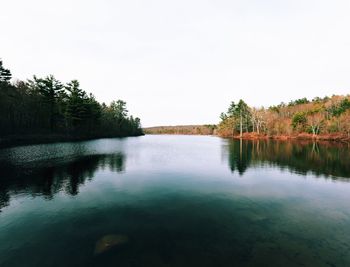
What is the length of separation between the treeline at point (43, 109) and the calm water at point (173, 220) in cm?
4955

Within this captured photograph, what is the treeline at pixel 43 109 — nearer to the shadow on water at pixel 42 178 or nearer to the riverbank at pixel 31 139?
the riverbank at pixel 31 139

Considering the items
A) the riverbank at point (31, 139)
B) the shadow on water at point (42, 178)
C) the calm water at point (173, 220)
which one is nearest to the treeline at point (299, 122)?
the calm water at point (173, 220)

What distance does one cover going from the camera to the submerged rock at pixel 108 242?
960cm

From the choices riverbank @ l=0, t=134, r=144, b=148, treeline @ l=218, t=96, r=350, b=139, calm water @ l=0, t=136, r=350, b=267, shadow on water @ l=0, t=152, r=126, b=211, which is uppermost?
treeline @ l=218, t=96, r=350, b=139

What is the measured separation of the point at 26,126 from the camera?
233 ft

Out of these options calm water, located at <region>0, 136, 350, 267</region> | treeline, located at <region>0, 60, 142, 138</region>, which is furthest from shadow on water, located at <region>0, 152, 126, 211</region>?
treeline, located at <region>0, 60, 142, 138</region>

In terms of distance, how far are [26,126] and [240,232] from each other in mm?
82567

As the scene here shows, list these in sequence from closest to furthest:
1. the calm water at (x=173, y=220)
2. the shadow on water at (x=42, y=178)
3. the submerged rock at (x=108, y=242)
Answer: the calm water at (x=173, y=220) < the submerged rock at (x=108, y=242) < the shadow on water at (x=42, y=178)

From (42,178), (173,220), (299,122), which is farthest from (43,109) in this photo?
(299,122)

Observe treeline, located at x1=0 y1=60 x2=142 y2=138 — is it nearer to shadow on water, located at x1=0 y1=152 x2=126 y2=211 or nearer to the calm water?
shadow on water, located at x1=0 y1=152 x2=126 y2=211

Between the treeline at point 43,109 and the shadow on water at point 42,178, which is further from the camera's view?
the treeline at point 43,109

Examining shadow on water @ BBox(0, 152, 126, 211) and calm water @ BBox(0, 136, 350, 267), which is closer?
calm water @ BBox(0, 136, 350, 267)

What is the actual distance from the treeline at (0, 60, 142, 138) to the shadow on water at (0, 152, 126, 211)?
4169 cm

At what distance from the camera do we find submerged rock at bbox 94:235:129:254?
9602 millimetres
